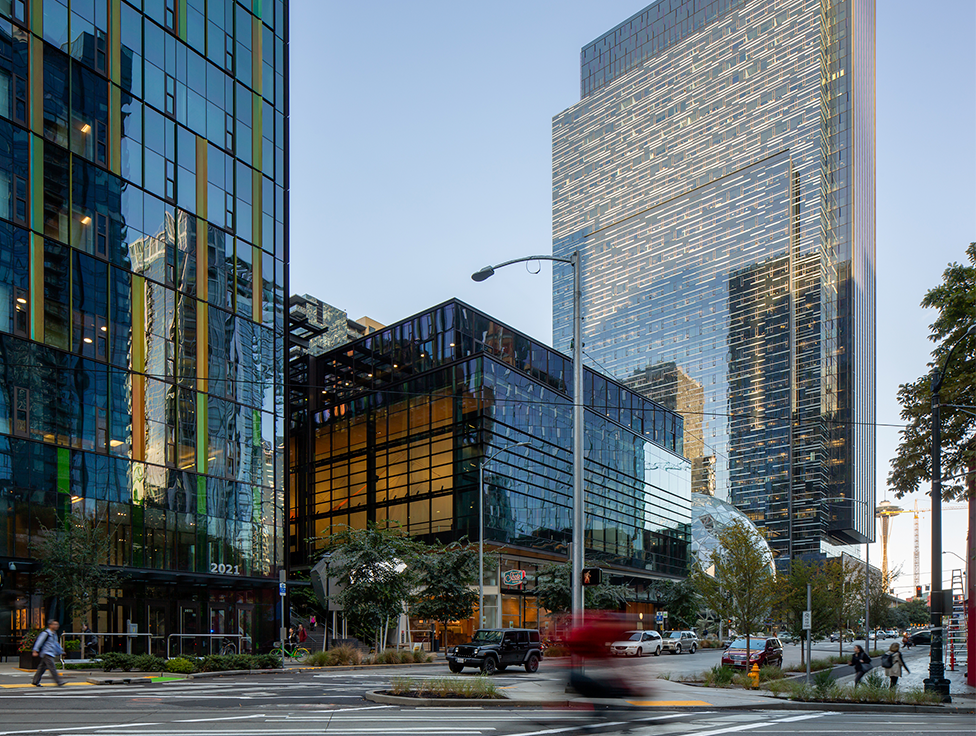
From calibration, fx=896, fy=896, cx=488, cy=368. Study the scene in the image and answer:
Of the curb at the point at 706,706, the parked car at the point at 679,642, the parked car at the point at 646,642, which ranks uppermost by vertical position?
the curb at the point at 706,706

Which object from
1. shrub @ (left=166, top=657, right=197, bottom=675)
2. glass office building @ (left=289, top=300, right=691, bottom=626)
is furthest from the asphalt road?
glass office building @ (left=289, top=300, right=691, bottom=626)

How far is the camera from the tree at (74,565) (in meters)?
34.2

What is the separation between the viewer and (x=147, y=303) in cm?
4284

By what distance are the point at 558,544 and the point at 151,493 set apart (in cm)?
3410

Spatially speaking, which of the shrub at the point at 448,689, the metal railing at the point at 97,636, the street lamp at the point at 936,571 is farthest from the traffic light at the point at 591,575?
the metal railing at the point at 97,636

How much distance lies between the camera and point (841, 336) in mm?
186000

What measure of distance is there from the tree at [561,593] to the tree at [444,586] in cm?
1267

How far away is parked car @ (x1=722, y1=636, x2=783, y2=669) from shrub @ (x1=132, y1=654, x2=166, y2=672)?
21.1 meters

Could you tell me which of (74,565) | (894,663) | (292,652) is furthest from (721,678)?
(292,652)

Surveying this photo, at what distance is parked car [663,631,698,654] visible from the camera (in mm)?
60906

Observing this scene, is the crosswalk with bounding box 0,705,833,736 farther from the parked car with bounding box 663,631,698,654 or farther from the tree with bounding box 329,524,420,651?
the parked car with bounding box 663,631,698,654

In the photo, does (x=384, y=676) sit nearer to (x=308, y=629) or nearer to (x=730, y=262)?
(x=308, y=629)

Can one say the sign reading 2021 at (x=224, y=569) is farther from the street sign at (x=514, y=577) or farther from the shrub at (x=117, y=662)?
the street sign at (x=514, y=577)

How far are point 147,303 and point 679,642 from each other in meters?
41.9
